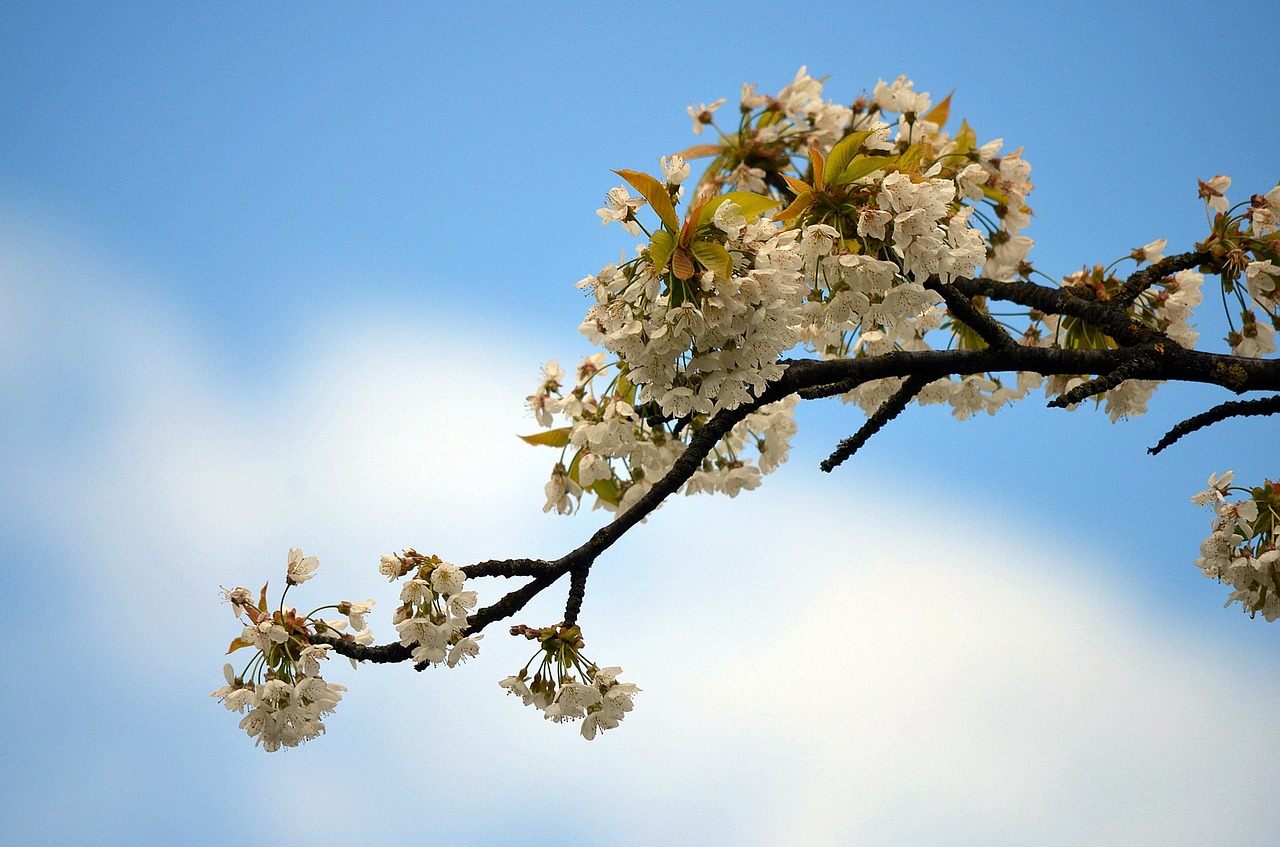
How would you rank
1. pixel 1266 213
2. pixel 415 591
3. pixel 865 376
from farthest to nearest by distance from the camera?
1. pixel 1266 213
2. pixel 865 376
3. pixel 415 591

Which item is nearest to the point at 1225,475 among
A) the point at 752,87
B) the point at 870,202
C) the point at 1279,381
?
the point at 1279,381

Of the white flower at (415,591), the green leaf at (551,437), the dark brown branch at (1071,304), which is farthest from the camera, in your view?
the green leaf at (551,437)

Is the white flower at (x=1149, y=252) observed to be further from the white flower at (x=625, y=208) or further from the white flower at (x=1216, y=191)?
the white flower at (x=625, y=208)

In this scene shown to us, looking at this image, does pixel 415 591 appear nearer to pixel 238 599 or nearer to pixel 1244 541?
pixel 238 599

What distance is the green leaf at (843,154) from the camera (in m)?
2.35

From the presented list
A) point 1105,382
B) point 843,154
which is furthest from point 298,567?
point 1105,382

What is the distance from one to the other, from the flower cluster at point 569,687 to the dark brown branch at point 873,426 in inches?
34.4

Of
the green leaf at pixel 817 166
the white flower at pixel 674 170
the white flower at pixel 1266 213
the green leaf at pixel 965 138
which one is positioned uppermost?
the green leaf at pixel 965 138

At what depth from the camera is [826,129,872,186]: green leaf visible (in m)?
2.35

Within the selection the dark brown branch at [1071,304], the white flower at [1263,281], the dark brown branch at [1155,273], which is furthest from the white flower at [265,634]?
the white flower at [1263,281]

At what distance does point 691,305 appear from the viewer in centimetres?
223

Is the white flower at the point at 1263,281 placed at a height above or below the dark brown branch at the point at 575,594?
above

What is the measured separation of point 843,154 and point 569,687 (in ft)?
4.75

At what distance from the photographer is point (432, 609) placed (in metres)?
2.55
